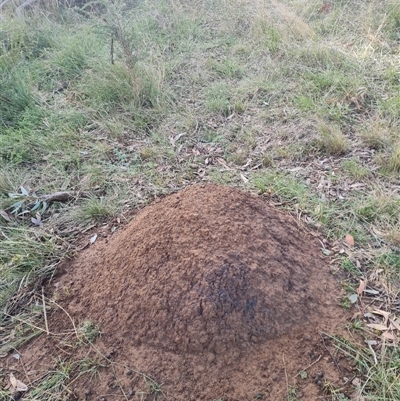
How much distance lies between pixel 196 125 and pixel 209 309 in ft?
6.26

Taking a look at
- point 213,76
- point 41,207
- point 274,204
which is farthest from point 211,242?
point 213,76

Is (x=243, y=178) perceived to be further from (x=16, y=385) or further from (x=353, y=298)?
(x=16, y=385)

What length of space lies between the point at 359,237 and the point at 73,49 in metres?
3.44

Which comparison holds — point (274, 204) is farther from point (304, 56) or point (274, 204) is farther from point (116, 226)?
point (304, 56)

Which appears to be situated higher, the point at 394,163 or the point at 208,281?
the point at 394,163

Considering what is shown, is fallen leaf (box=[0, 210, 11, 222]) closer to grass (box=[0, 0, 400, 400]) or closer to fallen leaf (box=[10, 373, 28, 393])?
grass (box=[0, 0, 400, 400])

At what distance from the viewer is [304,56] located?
3760 millimetres

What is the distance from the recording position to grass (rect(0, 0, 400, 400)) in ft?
7.32

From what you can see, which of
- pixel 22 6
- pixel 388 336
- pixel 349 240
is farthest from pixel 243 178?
pixel 22 6

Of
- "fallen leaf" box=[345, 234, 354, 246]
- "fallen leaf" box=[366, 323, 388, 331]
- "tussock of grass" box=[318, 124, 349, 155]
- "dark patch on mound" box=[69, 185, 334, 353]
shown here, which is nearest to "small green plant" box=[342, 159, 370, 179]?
"tussock of grass" box=[318, 124, 349, 155]

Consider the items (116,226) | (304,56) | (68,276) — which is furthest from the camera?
(304,56)

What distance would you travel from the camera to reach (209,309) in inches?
65.6

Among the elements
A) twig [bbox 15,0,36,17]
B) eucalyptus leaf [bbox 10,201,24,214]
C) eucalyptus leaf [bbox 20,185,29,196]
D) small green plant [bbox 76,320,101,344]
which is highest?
twig [bbox 15,0,36,17]

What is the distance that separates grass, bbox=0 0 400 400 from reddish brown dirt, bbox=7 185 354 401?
11 centimetres
